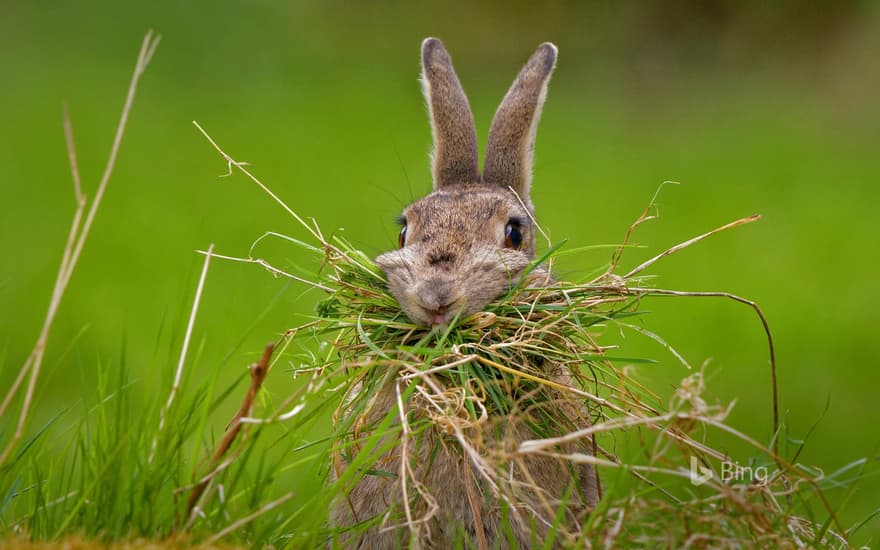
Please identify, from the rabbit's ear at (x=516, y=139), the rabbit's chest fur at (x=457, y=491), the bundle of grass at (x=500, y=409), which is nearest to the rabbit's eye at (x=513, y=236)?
the bundle of grass at (x=500, y=409)

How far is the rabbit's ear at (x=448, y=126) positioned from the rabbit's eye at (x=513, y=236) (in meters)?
0.62

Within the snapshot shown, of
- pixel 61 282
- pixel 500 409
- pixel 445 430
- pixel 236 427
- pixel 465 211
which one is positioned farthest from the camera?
pixel 465 211

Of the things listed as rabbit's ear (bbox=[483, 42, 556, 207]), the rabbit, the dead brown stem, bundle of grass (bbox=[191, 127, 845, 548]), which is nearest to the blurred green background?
rabbit's ear (bbox=[483, 42, 556, 207])

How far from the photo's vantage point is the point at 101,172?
8.66 meters

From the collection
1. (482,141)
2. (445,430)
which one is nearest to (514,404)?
(445,430)

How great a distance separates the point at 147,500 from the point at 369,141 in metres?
7.00

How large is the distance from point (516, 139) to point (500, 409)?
5.71ft

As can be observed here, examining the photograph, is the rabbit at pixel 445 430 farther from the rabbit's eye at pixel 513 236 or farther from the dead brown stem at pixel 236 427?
the dead brown stem at pixel 236 427

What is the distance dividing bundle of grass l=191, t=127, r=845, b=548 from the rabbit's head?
0.08 m

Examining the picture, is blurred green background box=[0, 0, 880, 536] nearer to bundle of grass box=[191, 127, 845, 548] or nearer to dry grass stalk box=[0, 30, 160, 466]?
bundle of grass box=[191, 127, 845, 548]

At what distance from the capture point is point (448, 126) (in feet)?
14.8

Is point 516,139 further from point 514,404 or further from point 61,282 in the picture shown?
point 61,282

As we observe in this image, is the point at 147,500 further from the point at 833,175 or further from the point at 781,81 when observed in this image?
the point at 781,81

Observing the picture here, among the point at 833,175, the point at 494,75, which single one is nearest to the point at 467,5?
the point at 494,75
